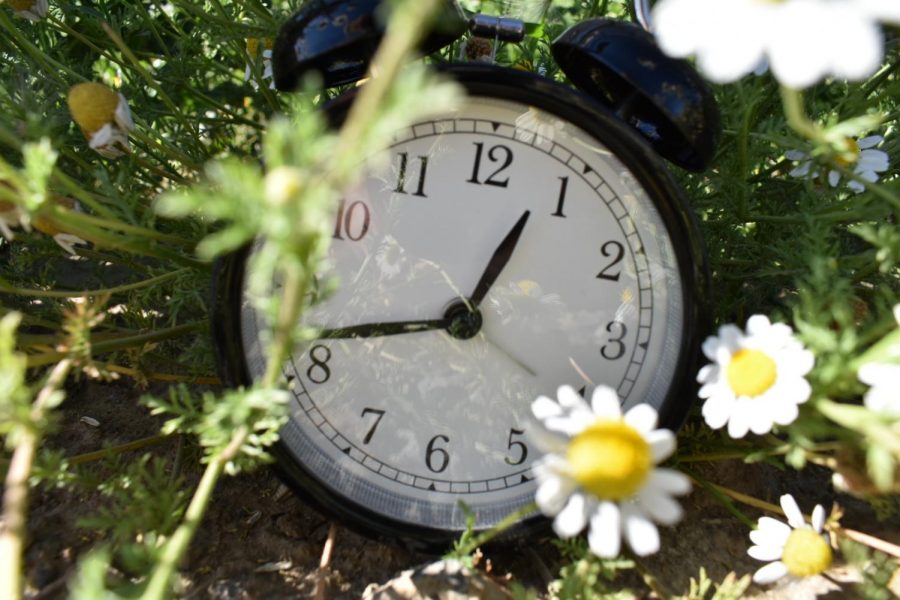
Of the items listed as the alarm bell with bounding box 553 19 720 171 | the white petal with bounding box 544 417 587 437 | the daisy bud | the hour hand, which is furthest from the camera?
the hour hand

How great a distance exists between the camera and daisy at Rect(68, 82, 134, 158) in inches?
42.6

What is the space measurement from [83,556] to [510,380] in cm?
67

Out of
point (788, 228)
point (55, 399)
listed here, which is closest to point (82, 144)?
point (55, 399)

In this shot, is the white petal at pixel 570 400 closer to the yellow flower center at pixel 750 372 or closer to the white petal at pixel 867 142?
the yellow flower center at pixel 750 372

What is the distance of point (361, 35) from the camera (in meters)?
0.97

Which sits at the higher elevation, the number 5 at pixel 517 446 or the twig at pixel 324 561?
the number 5 at pixel 517 446

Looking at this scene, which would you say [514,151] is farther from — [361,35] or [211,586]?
[211,586]

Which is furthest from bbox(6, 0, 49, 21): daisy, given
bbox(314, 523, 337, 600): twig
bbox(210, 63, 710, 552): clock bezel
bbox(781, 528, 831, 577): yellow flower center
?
bbox(781, 528, 831, 577): yellow flower center

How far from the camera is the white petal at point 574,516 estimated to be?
2.79 ft

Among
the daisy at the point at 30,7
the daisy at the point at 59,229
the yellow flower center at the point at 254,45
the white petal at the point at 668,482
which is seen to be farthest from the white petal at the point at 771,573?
the daisy at the point at 30,7

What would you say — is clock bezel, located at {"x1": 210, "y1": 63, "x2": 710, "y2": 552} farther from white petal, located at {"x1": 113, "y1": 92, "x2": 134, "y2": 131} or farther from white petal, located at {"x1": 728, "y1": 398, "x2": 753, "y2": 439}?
white petal, located at {"x1": 113, "y1": 92, "x2": 134, "y2": 131}

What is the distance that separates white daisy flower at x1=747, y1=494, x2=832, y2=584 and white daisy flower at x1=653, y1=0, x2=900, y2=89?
0.62m

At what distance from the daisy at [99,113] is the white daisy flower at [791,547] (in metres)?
1.05

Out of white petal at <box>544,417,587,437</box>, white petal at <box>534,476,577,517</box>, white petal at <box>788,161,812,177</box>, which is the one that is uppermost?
white petal at <box>788,161,812,177</box>
